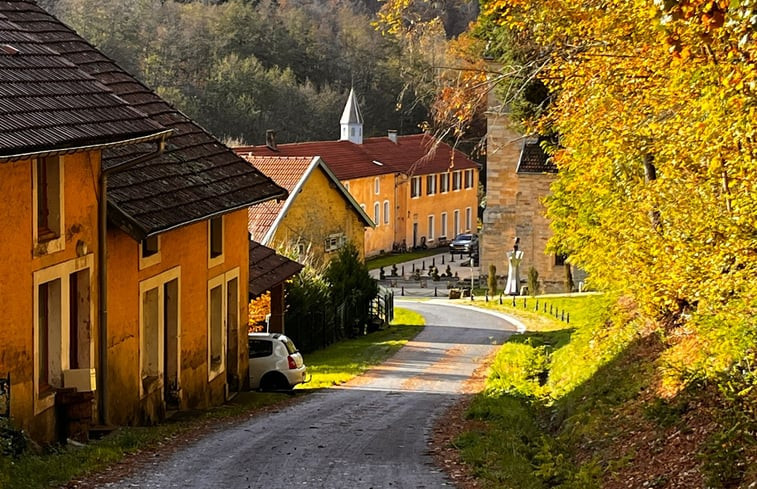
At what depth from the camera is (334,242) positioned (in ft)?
156

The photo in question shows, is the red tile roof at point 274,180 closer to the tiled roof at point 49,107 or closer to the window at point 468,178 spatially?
the tiled roof at point 49,107

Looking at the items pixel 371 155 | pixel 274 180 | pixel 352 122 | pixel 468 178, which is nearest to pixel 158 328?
pixel 274 180

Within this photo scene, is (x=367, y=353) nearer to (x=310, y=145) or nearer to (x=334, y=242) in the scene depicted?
(x=334, y=242)

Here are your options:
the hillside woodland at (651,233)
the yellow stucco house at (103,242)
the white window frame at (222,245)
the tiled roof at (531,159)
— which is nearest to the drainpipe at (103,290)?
the yellow stucco house at (103,242)

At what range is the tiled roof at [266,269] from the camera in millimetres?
27109

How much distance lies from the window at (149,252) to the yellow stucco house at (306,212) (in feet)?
81.2

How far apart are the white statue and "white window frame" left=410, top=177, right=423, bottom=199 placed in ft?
92.3

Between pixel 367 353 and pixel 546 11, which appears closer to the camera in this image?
pixel 546 11

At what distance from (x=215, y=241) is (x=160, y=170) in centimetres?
330

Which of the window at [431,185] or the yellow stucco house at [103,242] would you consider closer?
the yellow stucco house at [103,242]

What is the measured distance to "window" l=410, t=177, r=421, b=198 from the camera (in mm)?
82875

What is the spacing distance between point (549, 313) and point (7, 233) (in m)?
33.4

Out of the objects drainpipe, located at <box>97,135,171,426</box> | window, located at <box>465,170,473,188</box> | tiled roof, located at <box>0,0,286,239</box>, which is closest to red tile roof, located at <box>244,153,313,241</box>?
tiled roof, located at <box>0,0,286,239</box>

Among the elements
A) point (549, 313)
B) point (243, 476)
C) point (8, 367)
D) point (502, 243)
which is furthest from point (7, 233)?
point (502, 243)
